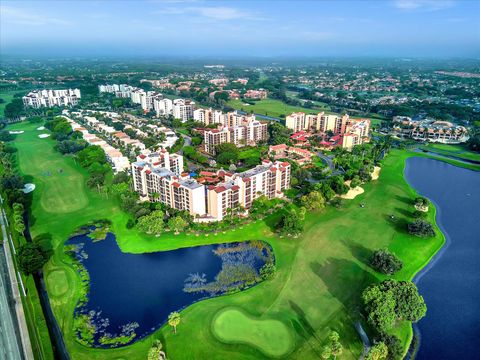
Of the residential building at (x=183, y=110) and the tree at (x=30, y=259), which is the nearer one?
the tree at (x=30, y=259)

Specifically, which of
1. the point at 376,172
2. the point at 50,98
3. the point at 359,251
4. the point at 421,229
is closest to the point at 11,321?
the point at 359,251

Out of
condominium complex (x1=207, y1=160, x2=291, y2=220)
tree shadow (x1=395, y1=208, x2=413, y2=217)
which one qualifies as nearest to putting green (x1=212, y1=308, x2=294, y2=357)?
condominium complex (x1=207, y1=160, x2=291, y2=220)

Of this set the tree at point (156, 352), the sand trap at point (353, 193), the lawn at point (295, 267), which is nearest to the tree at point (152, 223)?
the lawn at point (295, 267)

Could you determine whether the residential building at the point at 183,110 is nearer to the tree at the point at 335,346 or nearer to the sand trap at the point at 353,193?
the sand trap at the point at 353,193

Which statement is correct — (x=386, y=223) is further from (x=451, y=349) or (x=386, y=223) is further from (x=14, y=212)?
(x=14, y=212)

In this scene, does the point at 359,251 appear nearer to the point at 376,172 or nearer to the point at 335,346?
the point at 335,346

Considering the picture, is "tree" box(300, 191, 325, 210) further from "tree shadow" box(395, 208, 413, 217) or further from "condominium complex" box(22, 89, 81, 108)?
"condominium complex" box(22, 89, 81, 108)
